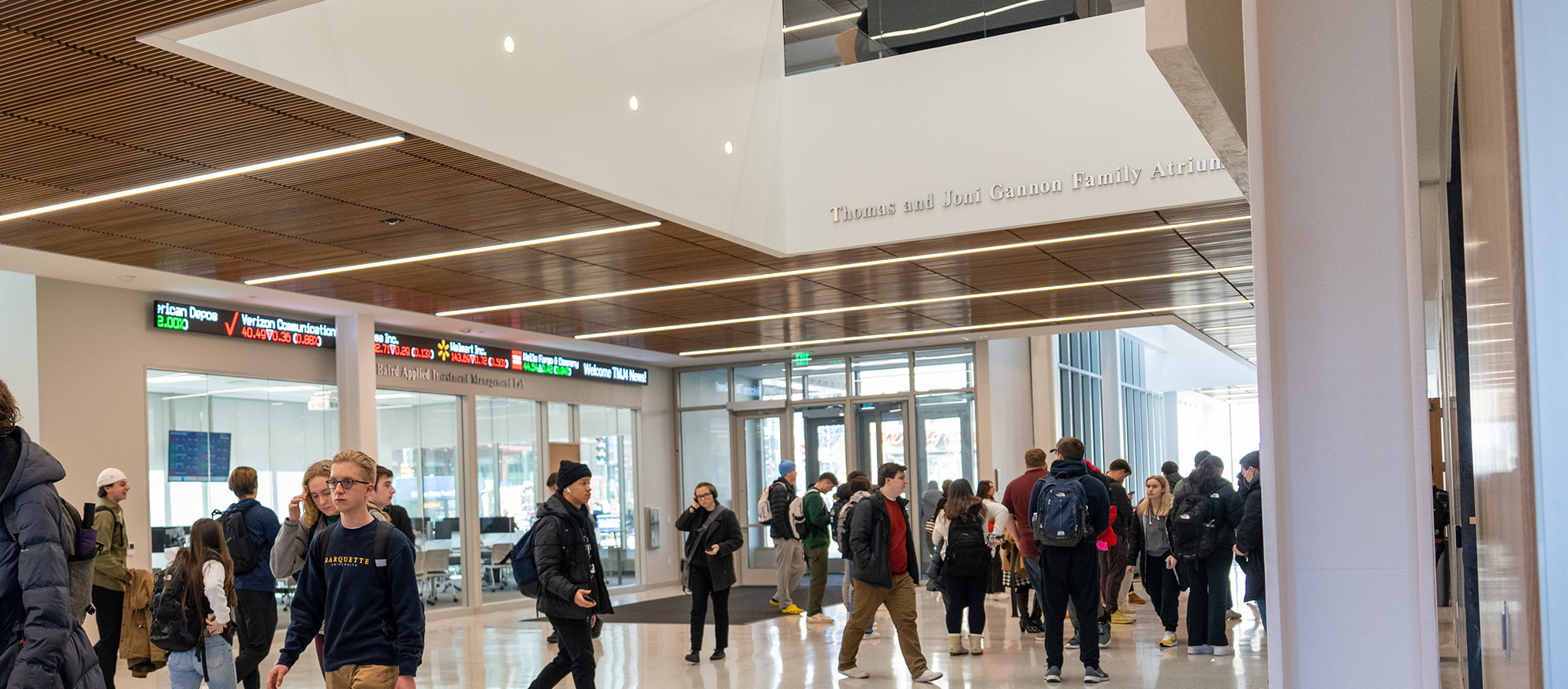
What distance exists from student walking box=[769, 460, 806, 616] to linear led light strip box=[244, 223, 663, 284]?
4853mm

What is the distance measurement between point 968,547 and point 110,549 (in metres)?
5.90

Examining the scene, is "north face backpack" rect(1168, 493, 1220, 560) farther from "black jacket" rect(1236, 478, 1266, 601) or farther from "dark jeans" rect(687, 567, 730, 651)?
"dark jeans" rect(687, 567, 730, 651)

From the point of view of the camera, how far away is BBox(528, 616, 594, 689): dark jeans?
6691mm

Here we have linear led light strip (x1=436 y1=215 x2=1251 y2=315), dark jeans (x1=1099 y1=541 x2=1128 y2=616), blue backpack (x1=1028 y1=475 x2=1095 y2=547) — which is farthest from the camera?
dark jeans (x1=1099 y1=541 x2=1128 y2=616)

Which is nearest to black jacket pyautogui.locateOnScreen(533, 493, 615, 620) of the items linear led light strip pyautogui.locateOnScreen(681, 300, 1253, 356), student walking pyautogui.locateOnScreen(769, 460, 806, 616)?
student walking pyautogui.locateOnScreen(769, 460, 806, 616)

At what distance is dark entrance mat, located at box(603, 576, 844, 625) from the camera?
1444cm

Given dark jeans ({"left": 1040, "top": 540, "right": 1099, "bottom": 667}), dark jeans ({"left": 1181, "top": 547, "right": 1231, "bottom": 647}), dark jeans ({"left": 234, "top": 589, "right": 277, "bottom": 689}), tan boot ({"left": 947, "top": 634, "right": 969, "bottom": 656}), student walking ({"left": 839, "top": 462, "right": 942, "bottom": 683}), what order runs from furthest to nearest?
tan boot ({"left": 947, "top": 634, "right": 969, "bottom": 656}) < dark jeans ({"left": 1181, "top": 547, "right": 1231, "bottom": 647}) < student walking ({"left": 839, "top": 462, "right": 942, "bottom": 683}) < dark jeans ({"left": 1040, "top": 540, "right": 1099, "bottom": 667}) < dark jeans ({"left": 234, "top": 589, "right": 277, "bottom": 689})

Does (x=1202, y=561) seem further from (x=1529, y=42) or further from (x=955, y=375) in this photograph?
(x=955, y=375)

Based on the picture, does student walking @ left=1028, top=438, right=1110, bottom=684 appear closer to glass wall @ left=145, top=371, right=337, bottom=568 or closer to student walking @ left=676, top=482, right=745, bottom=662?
student walking @ left=676, top=482, right=745, bottom=662

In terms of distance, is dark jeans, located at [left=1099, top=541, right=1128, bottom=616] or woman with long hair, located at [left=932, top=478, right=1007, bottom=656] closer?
woman with long hair, located at [left=932, top=478, right=1007, bottom=656]

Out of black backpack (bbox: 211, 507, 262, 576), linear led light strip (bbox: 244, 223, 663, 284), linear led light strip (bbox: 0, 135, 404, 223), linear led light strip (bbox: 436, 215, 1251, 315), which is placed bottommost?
black backpack (bbox: 211, 507, 262, 576)

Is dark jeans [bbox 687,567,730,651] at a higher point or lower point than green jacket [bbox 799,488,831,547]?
lower

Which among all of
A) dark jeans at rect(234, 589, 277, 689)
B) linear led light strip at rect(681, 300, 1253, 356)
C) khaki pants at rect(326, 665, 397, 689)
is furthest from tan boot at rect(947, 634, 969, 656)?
khaki pants at rect(326, 665, 397, 689)

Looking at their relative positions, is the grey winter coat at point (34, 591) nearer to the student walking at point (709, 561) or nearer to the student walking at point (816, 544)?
the student walking at point (709, 561)
